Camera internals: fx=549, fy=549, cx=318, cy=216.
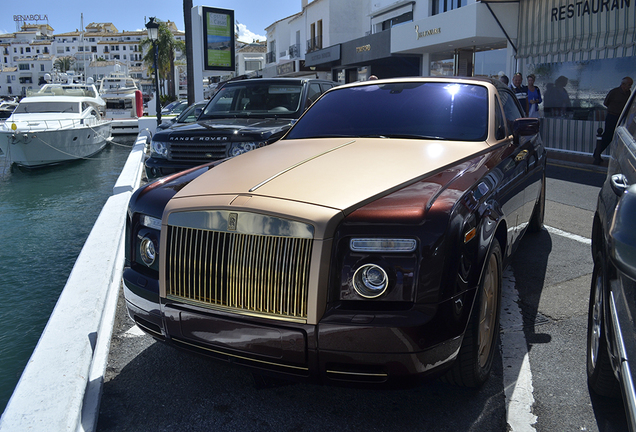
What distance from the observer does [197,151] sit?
22.2 ft

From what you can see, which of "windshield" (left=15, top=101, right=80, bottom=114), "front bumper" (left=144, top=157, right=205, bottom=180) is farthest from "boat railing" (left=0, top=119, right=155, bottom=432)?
"windshield" (left=15, top=101, right=80, bottom=114)

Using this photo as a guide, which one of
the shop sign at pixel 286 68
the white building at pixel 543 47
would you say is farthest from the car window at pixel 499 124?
the shop sign at pixel 286 68

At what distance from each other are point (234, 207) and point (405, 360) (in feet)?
3.30

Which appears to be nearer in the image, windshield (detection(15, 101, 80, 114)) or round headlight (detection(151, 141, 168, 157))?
round headlight (detection(151, 141, 168, 157))

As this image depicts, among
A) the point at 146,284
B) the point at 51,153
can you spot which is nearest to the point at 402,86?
the point at 146,284

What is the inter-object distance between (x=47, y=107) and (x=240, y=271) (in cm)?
2012

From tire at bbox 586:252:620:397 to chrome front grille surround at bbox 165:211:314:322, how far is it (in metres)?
1.43

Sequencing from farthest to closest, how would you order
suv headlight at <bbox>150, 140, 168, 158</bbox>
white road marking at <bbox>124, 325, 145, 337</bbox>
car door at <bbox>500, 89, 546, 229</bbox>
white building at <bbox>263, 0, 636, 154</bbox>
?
white building at <bbox>263, 0, 636, 154</bbox>, suv headlight at <bbox>150, 140, 168, 158</bbox>, car door at <bbox>500, 89, 546, 229</bbox>, white road marking at <bbox>124, 325, 145, 337</bbox>

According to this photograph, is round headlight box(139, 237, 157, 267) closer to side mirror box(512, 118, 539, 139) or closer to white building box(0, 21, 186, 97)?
side mirror box(512, 118, 539, 139)

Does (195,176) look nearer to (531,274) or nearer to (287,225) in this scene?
Result: (287,225)

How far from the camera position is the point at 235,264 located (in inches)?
98.8

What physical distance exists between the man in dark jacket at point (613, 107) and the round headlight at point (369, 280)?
10545mm

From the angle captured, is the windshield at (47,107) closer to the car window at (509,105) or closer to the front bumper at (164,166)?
the front bumper at (164,166)

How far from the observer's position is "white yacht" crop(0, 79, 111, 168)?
55.6 feet
